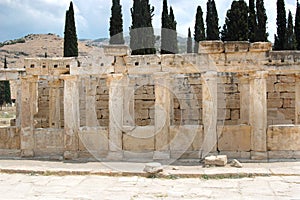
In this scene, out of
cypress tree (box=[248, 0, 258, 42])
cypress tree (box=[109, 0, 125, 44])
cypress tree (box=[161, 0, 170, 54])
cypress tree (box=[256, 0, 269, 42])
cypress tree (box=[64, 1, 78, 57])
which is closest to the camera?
cypress tree (box=[161, 0, 170, 54])

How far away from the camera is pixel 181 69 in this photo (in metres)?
12.1

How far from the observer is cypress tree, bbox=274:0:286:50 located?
79.0ft

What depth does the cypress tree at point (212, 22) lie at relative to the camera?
79.3 ft

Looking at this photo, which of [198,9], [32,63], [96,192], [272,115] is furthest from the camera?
[198,9]

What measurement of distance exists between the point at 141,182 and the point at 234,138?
14.6 ft

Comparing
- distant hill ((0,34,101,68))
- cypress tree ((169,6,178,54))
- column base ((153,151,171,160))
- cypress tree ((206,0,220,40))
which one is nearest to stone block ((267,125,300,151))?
column base ((153,151,171,160))

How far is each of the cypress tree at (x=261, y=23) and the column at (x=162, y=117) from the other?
12398 millimetres

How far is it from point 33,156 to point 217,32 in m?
15.6

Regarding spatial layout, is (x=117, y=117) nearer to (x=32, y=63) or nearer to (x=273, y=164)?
(x=32, y=63)

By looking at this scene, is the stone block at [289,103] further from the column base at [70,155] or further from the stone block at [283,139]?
the column base at [70,155]

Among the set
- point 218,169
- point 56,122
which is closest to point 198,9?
point 56,122

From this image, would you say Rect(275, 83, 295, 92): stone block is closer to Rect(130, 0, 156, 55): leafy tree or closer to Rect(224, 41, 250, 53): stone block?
Rect(224, 41, 250, 53): stone block

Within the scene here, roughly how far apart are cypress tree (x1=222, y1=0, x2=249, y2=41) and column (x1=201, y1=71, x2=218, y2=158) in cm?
1094

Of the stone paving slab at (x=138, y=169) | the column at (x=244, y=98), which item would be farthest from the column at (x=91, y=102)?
the column at (x=244, y=98)
